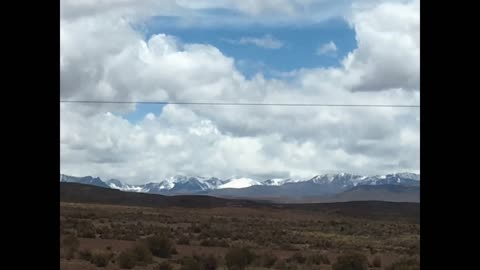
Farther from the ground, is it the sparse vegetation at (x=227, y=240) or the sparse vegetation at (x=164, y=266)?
the sparse vegetation at (x=227, y=240)

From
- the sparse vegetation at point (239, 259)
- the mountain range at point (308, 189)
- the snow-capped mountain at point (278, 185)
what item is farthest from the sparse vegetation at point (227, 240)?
the snow-capped mountain at point (278, 185)

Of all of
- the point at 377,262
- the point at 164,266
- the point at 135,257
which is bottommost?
the point at 164,266

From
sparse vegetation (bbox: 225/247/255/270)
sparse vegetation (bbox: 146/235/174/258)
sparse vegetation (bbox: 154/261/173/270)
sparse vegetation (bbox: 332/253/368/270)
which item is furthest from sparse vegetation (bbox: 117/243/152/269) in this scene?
sparse vegetation (bbox: 332/253/368/270)

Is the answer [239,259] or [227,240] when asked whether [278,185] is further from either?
[239,259]

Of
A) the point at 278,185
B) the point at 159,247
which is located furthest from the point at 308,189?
the point at 159,247

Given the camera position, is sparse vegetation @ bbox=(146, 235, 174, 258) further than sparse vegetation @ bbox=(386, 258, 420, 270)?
Yes

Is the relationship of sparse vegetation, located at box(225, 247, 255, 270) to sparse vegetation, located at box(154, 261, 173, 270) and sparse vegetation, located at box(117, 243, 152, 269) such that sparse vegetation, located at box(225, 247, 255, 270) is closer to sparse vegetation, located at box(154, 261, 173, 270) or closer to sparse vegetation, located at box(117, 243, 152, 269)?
sparse vegetation, located at box(154, 261, 173, 270)

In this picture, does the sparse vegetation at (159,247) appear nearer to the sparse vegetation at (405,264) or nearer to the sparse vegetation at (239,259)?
the sparse vegetation at (239,259)

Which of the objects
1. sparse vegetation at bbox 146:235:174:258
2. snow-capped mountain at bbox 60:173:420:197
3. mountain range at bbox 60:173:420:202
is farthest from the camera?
snow-capped mountain at bbox 60:173:420:197

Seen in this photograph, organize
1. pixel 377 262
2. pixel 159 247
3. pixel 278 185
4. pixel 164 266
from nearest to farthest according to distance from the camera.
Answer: pixel 377 262
pixel 164 266
pixel 159 247
pixel 278 185

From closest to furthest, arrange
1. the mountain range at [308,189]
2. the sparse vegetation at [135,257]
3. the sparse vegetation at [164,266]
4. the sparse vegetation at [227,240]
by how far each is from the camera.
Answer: the sparse vegetation at [135,257] → the sparse vegetation at [164,266] → the sparse vegetation at [227,240] → the mountain range at [308,189]

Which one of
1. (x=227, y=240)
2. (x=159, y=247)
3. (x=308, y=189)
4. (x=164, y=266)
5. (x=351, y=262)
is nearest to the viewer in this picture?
(x=351, y=262)

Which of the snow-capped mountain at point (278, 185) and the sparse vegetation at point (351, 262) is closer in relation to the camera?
the sparse vegetation at point (351, 262)
